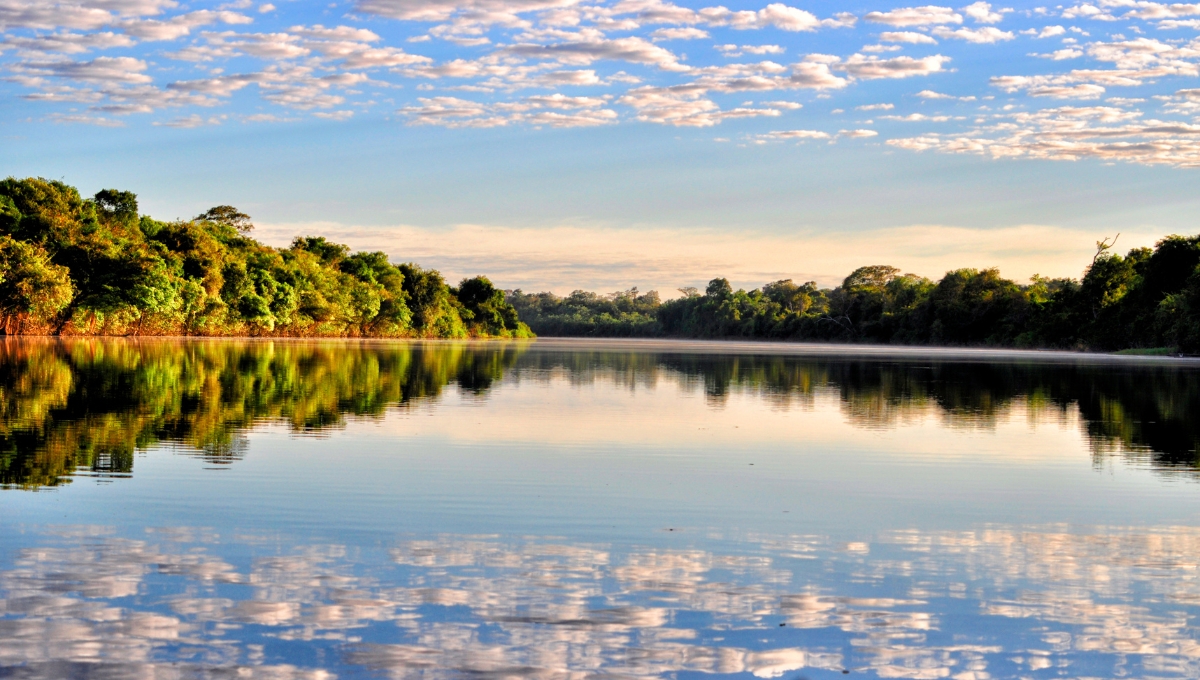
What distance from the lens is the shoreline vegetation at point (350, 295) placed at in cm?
5659

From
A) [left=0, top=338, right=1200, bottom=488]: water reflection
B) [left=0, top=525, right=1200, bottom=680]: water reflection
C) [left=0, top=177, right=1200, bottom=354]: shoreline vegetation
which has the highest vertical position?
[left=0, top=177, right=1200, bottom=354]: shoreline vegetation

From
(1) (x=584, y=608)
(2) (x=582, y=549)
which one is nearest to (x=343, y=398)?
(2) (x=582, y=549)

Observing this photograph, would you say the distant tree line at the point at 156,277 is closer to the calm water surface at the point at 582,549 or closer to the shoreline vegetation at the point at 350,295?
the shoreline vegetation at the point at 350,295

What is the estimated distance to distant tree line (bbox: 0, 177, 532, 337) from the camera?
53656mm

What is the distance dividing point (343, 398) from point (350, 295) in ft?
257

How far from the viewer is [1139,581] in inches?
227

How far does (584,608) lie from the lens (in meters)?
4.96

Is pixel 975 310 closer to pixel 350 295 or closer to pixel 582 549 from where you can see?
pixel 350 295

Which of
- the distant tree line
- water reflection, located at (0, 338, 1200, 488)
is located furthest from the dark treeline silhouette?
the distant tree line

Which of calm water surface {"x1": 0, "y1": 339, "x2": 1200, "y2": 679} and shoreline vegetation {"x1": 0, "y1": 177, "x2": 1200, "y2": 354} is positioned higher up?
shoreline vegetation {"x1": 0, "y1": 177, "x2": 1200, "y2": 354}

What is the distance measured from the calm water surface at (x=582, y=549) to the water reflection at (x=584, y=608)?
20 millimetres

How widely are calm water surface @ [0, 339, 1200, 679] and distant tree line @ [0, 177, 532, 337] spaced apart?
4507 centimetres

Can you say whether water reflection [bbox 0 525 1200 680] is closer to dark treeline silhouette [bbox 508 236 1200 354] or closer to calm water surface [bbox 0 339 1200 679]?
calm water surface [bbox 0 339 1200 679]

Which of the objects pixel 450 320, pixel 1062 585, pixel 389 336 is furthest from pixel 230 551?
pixel 450 320
